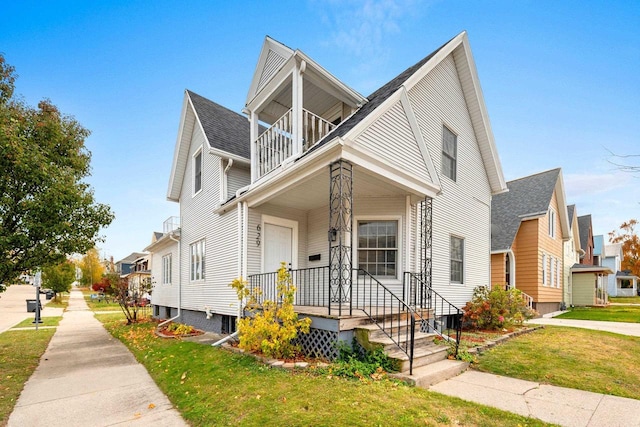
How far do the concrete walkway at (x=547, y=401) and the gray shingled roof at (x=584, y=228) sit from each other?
30383mm

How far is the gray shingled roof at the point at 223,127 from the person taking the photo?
10891 millimetres

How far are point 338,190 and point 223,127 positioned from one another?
268 inches

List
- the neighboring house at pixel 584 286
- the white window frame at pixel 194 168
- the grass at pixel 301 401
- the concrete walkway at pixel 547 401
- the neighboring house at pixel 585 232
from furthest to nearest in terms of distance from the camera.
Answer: the neighboring house at pixel 585 232
the neighboring house at pixel 584 286
the white window frame at pixel 194 168
the concrete walkway at pixel 547 401
the grass at pixel 301 401

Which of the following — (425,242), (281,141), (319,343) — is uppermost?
(281,141)

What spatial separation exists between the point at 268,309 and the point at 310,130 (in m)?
5.27

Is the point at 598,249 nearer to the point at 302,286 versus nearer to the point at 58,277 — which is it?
the point at 302,286

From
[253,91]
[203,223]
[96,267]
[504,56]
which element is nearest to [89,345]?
[203,223]

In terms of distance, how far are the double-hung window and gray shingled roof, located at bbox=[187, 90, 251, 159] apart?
273 inches

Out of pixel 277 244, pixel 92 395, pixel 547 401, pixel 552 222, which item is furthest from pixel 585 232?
pixel 92 395

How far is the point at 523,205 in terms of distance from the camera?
1666 cm

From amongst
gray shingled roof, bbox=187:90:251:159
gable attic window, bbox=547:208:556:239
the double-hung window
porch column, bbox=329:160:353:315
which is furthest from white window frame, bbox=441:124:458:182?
the double-hung window

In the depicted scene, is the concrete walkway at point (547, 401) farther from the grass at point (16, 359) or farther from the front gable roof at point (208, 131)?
Result: the front gable roof at point (208, 131)

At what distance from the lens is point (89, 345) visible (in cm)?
1000

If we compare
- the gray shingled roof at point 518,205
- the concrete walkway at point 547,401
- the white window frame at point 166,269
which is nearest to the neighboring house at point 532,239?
the gray shingled roof at point 518,205
